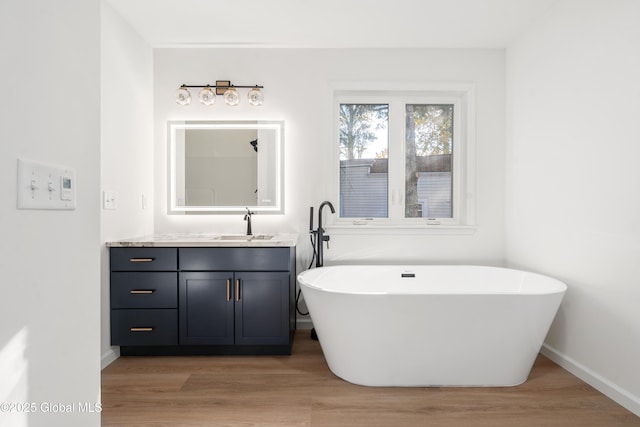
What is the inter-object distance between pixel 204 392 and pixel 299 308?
1.14m

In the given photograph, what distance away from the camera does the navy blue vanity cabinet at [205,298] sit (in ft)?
7.89

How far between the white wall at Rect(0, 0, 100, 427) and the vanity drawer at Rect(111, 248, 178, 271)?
1365mm

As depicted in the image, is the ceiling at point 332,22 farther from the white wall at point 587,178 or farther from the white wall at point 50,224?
the white wall at point 50,224

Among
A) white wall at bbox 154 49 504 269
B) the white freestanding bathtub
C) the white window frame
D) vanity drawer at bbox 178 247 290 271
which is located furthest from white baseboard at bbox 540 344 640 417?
vanity drawer at bbox 178 247 290 271

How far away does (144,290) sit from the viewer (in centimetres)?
241

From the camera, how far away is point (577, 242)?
218cm

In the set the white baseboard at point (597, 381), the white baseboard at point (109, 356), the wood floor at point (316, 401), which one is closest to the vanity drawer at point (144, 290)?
the white baseboard at point (109, 356)

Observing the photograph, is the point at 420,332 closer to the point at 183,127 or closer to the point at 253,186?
the point at 253,186

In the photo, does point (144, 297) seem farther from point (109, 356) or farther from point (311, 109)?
point (311, 109)

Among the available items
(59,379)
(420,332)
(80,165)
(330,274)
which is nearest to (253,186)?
(330,274)

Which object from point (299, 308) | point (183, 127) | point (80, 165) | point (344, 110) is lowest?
point (299, 308)

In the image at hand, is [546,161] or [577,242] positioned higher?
[546,161]

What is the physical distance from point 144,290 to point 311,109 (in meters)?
1.95

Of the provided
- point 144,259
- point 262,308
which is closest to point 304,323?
point 262,308
